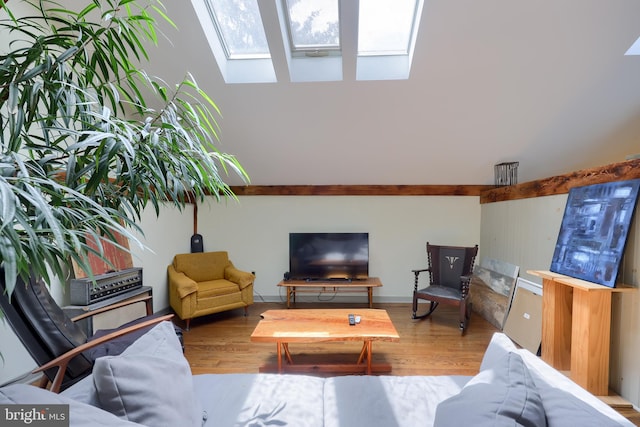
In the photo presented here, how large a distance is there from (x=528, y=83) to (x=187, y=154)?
308 cm

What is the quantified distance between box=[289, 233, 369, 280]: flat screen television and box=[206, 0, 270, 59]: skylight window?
2.40 meters

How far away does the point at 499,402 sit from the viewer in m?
0.83

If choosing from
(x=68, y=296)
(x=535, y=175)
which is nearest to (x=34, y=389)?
(x=68, y=296)

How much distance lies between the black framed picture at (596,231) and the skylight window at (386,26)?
6.60 feet

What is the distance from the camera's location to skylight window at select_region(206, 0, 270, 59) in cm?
253

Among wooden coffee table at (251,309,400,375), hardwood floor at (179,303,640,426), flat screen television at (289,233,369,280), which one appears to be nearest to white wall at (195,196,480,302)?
flat screen television at (289,233,369,280)

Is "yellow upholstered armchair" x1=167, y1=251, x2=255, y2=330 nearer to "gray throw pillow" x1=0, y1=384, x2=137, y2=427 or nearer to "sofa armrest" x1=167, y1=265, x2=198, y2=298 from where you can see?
"sofa armrest" x1=167, y1=265, x2=198, y2=298

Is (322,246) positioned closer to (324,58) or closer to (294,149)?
(294,149)

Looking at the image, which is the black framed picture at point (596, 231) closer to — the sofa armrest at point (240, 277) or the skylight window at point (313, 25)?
the skylight window at point (313, 25)

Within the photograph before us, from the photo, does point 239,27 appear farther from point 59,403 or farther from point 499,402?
point 499,402

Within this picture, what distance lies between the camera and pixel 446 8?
2.17m

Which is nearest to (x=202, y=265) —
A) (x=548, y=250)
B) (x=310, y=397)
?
(x=310, y=397)

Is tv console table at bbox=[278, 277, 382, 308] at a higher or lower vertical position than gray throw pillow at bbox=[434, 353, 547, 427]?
lower

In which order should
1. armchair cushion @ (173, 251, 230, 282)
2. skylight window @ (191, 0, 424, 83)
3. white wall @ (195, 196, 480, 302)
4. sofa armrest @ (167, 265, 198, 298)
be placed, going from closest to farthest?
1. skylight window @ (191, 0, 424, 83)
2. sofa armrest @ (167, 265, 198, 298)
3. armchair cushion @ (173, 251, 230, 282)
4. white wall @ (195, 196, 480, 302)
